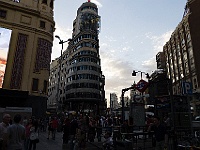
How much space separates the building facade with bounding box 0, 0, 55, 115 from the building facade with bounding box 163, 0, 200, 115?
33109mm

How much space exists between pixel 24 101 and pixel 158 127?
863 inches

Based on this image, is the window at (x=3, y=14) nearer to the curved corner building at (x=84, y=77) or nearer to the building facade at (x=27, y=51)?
the building facade at (x=27, y=51)

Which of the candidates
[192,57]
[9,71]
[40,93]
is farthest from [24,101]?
[192,57]

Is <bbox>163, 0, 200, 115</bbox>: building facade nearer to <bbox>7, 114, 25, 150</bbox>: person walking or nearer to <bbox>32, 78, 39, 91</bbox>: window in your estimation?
<bbox>32, 78, 39, 91</bbox>: window

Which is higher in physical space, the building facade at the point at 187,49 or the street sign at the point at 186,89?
the building facade at the point at 187,49

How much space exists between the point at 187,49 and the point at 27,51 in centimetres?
4226

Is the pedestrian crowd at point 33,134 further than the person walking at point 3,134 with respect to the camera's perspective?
Yes

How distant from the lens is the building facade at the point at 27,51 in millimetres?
25516

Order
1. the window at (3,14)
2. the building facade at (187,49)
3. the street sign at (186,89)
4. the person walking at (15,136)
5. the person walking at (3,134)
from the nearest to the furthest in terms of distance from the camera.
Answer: the person walking at (3,134), the person walking at (15,136), the street sign at (186,89), the window at (3,14), the building facade at (187,49)

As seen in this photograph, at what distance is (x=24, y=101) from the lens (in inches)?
997

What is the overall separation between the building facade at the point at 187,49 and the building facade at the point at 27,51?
33109 mm

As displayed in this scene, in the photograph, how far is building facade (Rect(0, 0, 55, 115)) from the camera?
25.5m

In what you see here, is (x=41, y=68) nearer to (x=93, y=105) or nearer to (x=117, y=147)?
(x=117, y=147)

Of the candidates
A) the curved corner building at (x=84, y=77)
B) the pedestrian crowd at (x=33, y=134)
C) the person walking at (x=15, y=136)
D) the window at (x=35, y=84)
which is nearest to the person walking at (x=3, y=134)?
the pedestrian crowd at (x=33, y=134)
